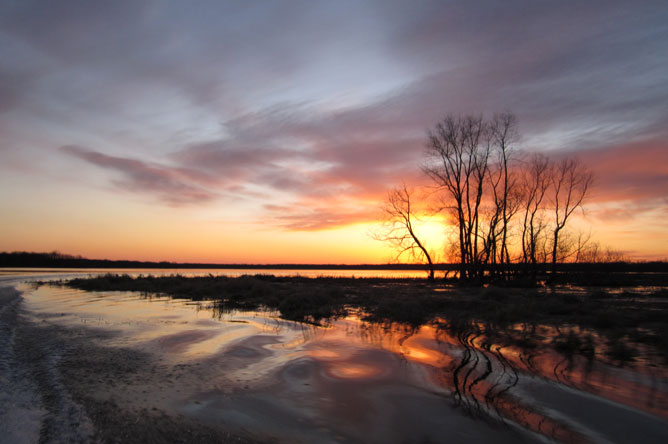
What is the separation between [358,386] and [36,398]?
5.21 metres

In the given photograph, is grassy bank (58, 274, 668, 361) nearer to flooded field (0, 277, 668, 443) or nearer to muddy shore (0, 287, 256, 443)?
flooded field (0, 277, 668, 443)

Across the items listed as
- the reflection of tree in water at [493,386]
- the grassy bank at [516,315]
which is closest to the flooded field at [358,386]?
the reflection of tree in water at [493,386]

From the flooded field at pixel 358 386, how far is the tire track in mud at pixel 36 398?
0.14 feet

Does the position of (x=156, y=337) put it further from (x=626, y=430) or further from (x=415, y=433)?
(x=626, y=430)

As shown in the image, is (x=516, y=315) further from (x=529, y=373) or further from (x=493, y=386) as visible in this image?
(x=493, y=386)

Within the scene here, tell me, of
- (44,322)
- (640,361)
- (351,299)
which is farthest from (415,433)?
(351,299)

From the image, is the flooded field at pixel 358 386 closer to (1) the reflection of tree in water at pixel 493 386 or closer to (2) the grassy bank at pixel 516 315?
(1) the reflection of tree in water at pixel 493 386

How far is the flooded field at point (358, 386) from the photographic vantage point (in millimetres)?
4656

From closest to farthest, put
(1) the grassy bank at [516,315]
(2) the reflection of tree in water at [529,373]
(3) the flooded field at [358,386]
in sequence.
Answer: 1. (3) the flooded field at [358,386]
2. (2) the reflection of tree in water at [529,373]
3. (1) the grassy bank at [516,315]

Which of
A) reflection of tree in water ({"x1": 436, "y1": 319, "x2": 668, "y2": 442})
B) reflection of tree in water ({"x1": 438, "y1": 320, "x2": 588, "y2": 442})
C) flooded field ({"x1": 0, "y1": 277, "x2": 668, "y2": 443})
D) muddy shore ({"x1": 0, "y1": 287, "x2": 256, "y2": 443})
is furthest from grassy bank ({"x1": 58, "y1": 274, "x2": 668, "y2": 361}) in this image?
muddy shore ({"x1": 0, "y1": 287, "x2": 256, "y2": 443})

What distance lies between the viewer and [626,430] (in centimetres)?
458

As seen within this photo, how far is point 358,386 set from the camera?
21.2 feet

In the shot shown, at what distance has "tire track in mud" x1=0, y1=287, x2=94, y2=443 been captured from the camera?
14.2ft

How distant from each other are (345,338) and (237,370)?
13.9ft
